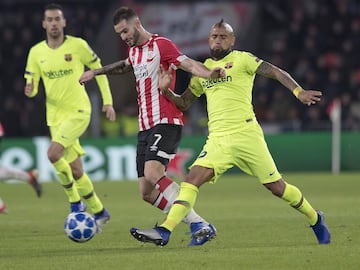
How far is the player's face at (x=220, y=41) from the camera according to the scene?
32.0 feet

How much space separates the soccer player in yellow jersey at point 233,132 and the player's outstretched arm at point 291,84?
11 mm

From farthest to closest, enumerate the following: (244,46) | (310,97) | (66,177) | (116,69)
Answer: (244,46)
(66,177)
(116,69)
(310,97)

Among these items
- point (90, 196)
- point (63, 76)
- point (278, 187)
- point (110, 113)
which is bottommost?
point (90, 196)

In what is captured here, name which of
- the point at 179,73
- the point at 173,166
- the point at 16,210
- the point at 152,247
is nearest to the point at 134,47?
the point at 152,247

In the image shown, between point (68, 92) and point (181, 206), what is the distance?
3598 millimetres

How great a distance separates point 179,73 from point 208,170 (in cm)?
1856

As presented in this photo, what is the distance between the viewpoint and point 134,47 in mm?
10312

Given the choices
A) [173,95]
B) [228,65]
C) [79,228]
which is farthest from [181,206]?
[228,65]

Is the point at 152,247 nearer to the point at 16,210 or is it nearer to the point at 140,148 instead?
the point at 140,148

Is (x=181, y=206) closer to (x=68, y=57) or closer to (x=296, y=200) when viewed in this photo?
(x=296, y=200)

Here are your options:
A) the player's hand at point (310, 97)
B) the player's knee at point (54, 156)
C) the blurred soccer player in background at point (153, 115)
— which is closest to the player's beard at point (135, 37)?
the blurred soccer player in background at point (153, 115)

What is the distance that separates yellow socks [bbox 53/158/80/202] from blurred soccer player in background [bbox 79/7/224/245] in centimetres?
201

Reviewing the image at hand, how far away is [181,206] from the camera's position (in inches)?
370

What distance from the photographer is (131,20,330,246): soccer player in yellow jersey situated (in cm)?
960
